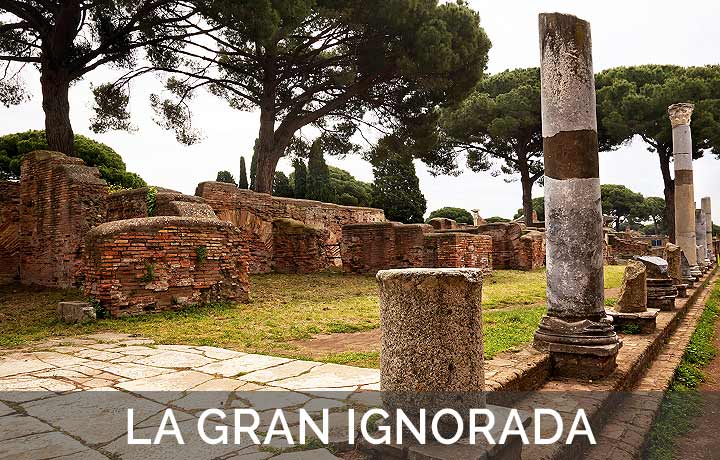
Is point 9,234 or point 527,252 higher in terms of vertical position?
point 9,234

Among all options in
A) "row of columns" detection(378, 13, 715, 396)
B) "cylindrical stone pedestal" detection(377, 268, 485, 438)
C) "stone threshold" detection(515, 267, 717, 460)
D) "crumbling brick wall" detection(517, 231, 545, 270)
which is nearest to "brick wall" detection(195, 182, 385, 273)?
"crumbling brick wall" detection(517, 231, 545, 270)

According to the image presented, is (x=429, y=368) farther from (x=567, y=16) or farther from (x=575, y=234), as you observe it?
(x=567, y=16)

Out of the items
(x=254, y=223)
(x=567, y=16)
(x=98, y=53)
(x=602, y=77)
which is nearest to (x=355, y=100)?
(x=254, y=223)

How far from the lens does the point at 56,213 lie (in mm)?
10047

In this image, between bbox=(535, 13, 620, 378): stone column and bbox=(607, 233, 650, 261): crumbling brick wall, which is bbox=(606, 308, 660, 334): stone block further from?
bbox=(607, 233, 650, 261): crumbling brick wall

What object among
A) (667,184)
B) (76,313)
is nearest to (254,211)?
(76,313)

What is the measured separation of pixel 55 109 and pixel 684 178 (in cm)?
1577

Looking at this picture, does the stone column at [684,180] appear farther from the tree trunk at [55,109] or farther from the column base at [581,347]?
the tree trunk at [55,109]

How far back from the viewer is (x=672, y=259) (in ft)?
29.3

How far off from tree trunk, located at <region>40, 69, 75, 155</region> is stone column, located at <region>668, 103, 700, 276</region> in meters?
15.1

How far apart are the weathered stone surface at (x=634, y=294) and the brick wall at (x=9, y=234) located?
1254 centimetres

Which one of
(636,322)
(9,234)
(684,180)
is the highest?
(684,180)

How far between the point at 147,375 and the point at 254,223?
382 inches

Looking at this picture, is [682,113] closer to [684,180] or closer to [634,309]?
[684,180]
